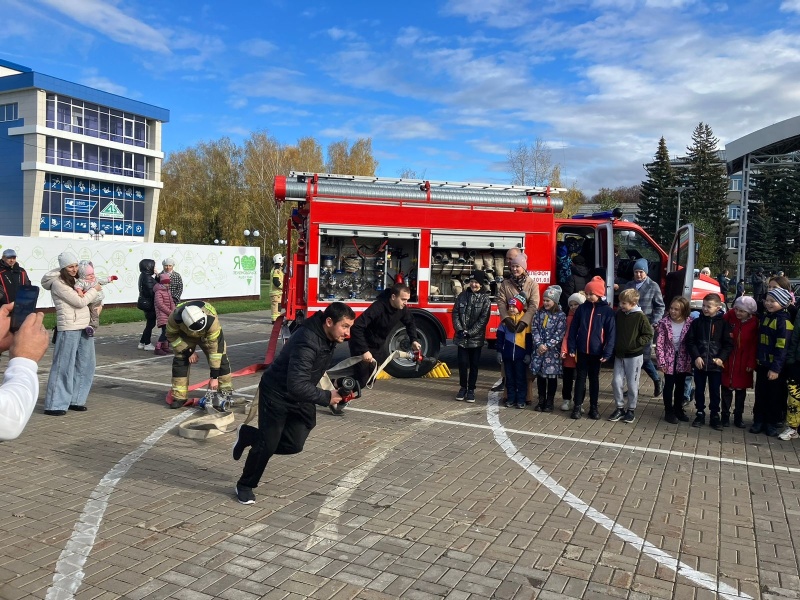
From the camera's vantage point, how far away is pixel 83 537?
4445mm

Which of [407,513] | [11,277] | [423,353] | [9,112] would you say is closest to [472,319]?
[423,353]

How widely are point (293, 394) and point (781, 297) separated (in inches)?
236

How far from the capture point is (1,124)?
201 ft

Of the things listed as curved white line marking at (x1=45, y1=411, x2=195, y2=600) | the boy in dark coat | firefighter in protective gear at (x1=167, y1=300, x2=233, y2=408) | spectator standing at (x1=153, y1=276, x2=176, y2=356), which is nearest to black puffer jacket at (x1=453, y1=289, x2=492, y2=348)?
the boy in dark coat

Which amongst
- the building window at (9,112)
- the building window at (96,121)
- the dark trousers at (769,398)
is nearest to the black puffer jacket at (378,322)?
the dark trousers at (769,398)

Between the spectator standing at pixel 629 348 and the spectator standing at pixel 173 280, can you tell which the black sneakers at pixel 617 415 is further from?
the spectator standing at pixel 173 280

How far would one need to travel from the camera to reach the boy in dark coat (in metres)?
7.80

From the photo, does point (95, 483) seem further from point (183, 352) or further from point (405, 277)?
point (405, 277)

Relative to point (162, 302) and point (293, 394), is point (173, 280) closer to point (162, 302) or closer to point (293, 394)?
point (162, 302)

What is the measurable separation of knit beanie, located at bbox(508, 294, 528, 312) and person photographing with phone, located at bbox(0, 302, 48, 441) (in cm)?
703

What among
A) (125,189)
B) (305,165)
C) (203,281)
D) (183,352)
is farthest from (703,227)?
(125,189)

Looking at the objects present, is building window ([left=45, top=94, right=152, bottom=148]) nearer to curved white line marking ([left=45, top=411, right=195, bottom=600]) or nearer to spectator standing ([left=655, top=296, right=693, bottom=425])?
curved white line marking ([left=45, top=411, right=195, bottom=600])

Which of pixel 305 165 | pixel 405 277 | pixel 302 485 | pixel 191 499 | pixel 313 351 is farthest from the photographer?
pixel 305 165

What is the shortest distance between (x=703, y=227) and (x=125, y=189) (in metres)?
55.0
